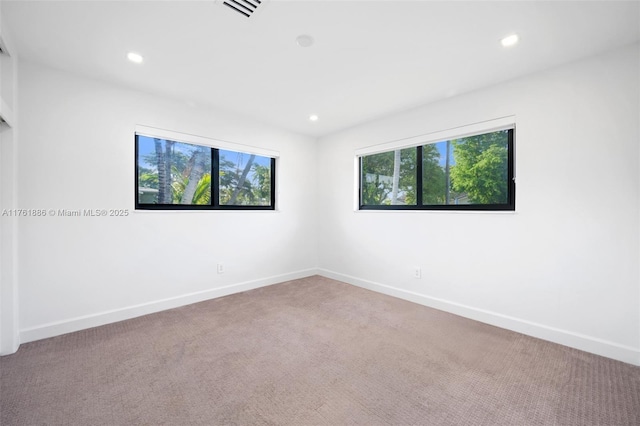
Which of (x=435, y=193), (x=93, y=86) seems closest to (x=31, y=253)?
(x=93, y=86)

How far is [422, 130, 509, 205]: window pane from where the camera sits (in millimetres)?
2918

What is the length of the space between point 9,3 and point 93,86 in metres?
0.99

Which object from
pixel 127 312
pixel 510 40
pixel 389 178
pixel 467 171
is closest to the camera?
pixel 510 40

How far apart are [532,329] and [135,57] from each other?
4274mm

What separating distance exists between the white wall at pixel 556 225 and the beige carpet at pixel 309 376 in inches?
11.3

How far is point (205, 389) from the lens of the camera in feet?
5.91

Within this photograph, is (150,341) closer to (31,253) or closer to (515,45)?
(31,253)

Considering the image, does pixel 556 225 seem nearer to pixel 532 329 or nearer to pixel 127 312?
pixel 532 329

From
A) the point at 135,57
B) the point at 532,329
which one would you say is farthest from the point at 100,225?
the point at 532,329

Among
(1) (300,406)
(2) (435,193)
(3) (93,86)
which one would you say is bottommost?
(1) (300,406)

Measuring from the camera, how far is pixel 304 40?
213 cm

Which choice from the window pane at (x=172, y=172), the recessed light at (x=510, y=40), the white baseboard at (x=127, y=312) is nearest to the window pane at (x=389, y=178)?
the recessed light at (x=510, y=40)

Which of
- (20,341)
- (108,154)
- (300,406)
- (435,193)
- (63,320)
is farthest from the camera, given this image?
(435,193)

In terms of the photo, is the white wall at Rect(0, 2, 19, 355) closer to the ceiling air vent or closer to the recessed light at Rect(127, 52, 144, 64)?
the recessed light at Rect(127, 52, 144, 64)
